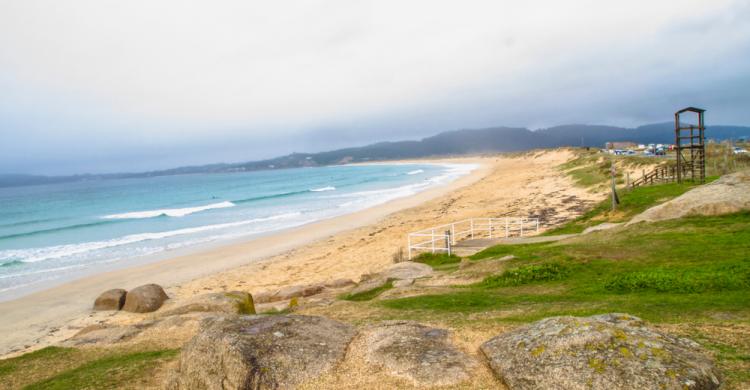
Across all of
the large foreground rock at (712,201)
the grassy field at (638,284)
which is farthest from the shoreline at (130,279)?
the large foreground rock at (712,201)

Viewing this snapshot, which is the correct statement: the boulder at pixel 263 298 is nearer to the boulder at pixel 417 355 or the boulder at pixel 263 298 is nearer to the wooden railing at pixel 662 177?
the boulder at pixel 417 355

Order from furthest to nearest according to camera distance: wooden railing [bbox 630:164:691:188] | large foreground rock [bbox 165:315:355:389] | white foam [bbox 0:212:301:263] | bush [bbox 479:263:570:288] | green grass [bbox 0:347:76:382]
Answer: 1. white foam [bbox 0:212:301:263]
2. wooden railing [bbox 630:164:691:188]
3. bush [bbox 479:263:570:288]
4. green grass [bbox 0:347:76:382]
5. large foreground rock [bbox 165:315:355:389]

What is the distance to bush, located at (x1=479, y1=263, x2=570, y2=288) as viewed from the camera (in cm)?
1168

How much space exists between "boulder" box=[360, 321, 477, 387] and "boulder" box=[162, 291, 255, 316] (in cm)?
753

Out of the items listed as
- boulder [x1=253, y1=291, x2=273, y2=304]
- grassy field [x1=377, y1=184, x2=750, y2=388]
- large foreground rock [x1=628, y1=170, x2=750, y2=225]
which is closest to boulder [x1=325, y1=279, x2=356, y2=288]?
boulder [x1=253, y1=291, x2=273, y2=304]

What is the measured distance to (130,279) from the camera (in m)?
24.0

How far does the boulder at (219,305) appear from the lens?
43.9 ft

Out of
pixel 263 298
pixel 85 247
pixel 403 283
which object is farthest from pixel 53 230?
pixel 403 283

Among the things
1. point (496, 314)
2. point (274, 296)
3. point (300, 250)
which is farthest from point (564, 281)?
point (300, 250)

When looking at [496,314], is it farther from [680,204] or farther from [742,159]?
[742,159]

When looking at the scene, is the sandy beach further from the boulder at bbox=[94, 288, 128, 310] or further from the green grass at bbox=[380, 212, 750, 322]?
the green grass at bbox=[380, 212, 750, 322]

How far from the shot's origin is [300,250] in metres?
28.4

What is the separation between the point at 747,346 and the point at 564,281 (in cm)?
A: 553

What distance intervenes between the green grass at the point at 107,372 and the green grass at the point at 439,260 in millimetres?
10680
